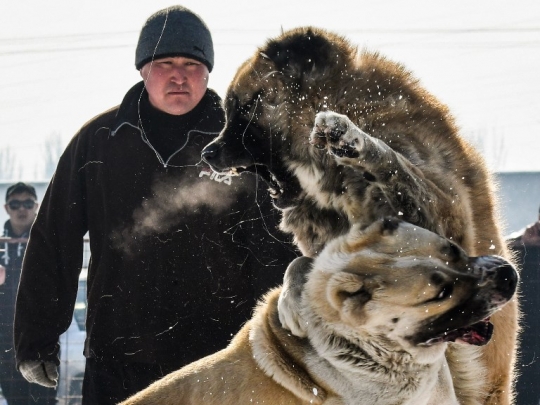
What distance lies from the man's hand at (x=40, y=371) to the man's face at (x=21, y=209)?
96.2 inches

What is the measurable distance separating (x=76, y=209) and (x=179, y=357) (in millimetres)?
924

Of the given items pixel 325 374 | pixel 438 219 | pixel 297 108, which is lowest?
pixel 325 374

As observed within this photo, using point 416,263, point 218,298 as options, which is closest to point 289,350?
point 416,263

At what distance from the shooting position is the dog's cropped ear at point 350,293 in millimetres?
3104

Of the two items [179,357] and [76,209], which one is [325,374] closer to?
[179,357]

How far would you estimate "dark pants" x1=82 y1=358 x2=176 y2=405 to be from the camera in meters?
5.07

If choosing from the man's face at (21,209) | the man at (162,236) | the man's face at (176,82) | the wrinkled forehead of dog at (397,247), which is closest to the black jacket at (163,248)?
the man at (162,236)

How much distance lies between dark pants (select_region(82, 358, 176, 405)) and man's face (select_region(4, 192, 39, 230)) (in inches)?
99.4

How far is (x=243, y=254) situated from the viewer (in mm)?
5098

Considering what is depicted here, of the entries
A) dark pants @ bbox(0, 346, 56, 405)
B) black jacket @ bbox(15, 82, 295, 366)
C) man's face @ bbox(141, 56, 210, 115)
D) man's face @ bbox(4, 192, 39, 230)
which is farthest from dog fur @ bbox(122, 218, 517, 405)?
man's face @ bbox(4, 192, 39, 230)

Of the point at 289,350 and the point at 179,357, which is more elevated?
the point at 289,350

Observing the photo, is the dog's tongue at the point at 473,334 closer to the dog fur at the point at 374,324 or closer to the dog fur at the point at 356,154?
the dog fur at the point at 374,324

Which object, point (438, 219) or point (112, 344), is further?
point (112, 344)

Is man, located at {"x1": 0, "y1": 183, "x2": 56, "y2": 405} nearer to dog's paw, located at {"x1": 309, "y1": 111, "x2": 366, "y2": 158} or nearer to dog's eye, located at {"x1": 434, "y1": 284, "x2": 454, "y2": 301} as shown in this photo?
dog's paw, located at {"x1": 309, "y1": 111, "x2": 366, "y2": 158}
